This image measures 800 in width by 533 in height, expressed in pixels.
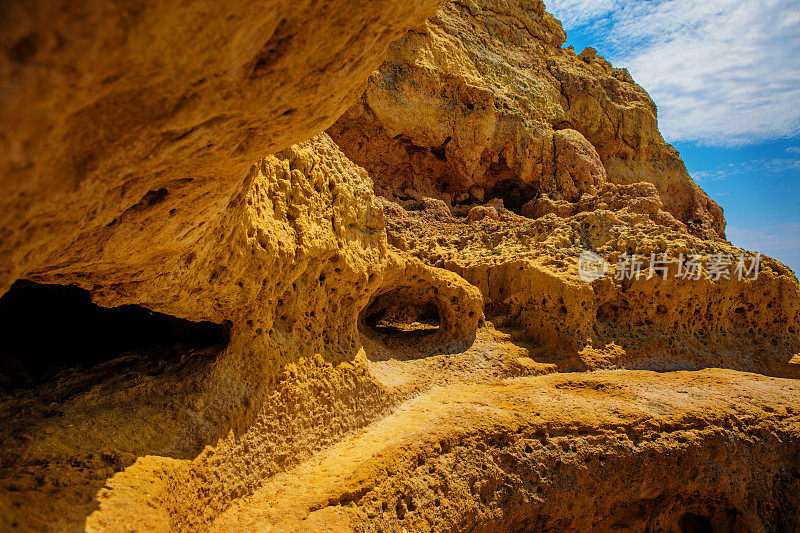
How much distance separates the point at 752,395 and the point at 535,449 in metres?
4.15

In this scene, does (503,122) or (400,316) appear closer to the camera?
(400,316)

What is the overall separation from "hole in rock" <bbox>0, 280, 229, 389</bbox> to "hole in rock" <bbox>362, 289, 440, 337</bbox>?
13.9ft

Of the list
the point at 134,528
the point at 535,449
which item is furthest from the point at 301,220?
the point at 535,449

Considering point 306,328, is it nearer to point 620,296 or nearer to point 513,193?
point 620,296

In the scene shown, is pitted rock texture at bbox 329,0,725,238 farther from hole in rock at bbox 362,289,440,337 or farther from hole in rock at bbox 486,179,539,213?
hole in rock at bbox 362,289,440,337

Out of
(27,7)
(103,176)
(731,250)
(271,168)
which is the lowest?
(103,176)

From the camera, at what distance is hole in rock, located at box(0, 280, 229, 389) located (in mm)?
4051

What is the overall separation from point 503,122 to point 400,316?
8.62 m

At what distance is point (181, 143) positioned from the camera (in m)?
2.13

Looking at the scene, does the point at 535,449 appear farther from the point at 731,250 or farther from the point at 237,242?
the point at 731,250

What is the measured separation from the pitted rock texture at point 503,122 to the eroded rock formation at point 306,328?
3.42m

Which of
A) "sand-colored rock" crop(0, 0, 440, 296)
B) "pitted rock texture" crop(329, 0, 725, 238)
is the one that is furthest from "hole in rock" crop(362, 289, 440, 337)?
"sand-colored rock" crop(0, 0, 440, 296)

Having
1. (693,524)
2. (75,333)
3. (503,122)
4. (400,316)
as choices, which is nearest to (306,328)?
(75,333)

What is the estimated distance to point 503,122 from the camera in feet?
49.3
